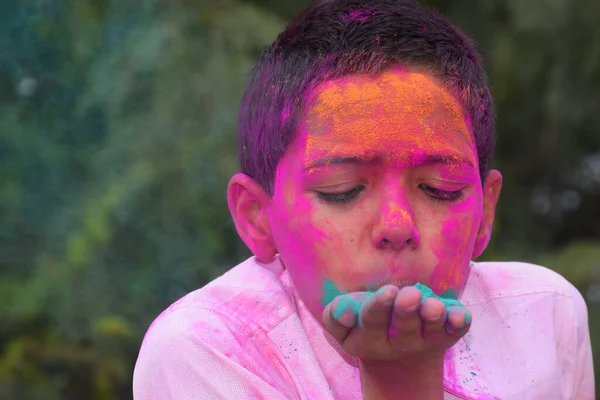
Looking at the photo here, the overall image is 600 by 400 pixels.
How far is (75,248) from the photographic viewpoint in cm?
261

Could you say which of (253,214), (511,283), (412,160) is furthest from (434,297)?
(511,283)

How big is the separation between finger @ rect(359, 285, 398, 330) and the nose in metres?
0.11

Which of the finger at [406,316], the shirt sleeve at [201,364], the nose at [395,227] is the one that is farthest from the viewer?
the shirt sleeve at [201,364]

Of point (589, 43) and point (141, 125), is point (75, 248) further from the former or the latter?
point (589, 43)

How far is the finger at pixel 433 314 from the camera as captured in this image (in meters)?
1.15

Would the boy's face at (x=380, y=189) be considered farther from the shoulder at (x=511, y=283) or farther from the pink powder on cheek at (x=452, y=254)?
the shoulder at (x=511, y=283)

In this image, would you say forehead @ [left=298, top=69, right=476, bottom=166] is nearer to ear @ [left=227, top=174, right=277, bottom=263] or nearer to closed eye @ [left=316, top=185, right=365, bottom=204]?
closed eye @ [left=316, top=185, right=365, bottom=204]

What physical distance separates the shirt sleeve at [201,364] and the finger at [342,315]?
24 cm

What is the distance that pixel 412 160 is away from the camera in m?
1.31

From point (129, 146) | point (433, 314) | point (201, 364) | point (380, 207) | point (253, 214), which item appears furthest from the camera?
point (129, 146)

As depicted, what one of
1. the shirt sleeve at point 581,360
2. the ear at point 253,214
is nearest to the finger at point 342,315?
the ear at point 253,214

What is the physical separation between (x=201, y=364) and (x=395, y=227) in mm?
381

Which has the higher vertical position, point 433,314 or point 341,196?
point 341,196

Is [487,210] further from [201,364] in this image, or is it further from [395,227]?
[201,364]
